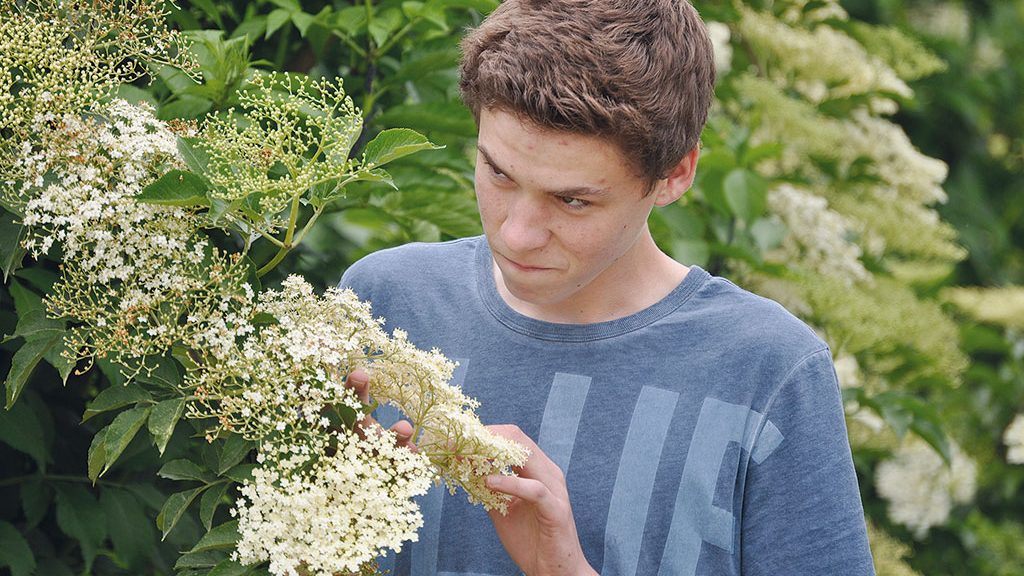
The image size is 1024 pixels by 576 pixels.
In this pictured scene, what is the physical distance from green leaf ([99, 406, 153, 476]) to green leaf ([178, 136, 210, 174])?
250mm

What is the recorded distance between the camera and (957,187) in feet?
16.1

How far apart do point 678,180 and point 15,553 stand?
3.33 ft

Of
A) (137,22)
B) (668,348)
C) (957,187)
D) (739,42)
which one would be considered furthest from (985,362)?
(137,22)

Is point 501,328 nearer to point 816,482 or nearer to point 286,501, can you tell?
point 816,482

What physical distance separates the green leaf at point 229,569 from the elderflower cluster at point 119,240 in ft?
0.72

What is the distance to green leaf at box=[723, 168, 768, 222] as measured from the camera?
2.66 meters

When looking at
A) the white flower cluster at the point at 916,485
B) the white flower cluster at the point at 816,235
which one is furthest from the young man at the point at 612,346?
the white flower cluster at the point at 916,485

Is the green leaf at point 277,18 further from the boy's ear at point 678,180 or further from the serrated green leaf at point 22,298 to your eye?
the boy's ear at point 678,180

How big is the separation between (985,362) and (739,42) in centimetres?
187

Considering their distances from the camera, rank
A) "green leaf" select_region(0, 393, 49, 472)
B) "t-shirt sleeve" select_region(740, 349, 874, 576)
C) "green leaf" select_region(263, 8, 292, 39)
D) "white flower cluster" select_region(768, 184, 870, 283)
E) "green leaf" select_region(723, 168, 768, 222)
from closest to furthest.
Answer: "t-shirt sleeve" select_region(740, 349, 874, 576) < "green leaf" select_region(0, 393, 49, 472) < "green leaf" select_region(263, 8, 292, 39) < "green leaf" select_region(723, 168, 768, 222) < "white flower cluster" select_region(768, 184, 870, 283)

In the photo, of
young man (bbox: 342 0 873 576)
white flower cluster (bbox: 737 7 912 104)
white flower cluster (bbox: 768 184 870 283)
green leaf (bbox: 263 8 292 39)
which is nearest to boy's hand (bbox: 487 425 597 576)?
young man (bbox: 342 0 873 576)

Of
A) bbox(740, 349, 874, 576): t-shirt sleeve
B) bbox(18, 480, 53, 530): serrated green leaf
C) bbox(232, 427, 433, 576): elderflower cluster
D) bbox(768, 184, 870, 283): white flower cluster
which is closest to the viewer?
bbox(232, 427, 433, 576): elderflower cluster

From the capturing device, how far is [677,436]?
1501mm

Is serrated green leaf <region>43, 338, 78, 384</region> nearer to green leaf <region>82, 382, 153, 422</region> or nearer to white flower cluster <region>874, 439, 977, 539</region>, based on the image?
green leaf <region>82, 382, 153, 422</region>
